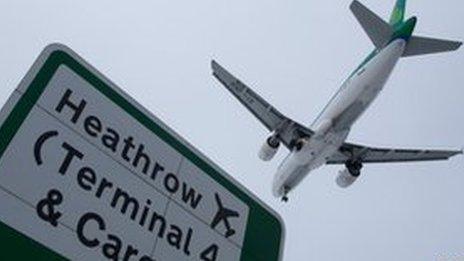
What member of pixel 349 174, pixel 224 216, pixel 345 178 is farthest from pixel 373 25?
pixel 224 216

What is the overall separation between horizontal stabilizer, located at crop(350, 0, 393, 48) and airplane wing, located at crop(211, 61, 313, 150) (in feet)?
21.3

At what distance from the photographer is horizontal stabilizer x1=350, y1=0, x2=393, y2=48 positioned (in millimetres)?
32906

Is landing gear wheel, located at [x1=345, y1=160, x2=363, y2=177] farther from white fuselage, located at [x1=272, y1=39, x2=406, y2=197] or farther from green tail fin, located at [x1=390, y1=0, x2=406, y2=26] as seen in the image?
green tail fin, located at [x1=390, y1=0, x2=406, y2=26]

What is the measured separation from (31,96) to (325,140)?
1201 inches

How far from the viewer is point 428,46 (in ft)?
122

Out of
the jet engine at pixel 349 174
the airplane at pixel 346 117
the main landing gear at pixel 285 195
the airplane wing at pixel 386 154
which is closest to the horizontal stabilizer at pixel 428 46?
the airplane at pixel 346 117

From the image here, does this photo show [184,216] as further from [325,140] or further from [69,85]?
[325,140]

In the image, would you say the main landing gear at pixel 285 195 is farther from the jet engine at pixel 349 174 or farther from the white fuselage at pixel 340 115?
the jet engine at pixel 349 174

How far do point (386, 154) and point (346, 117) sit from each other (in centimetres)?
647

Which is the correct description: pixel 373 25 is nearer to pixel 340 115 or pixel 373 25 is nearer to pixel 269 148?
pixel 340 115

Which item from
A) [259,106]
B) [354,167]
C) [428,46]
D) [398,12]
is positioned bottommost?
[354,167]

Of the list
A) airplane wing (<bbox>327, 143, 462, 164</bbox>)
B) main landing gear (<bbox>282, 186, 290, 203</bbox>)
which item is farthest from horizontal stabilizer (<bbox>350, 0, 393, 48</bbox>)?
main landing gear (<bbox>282, 186, 290, 203</bbox>)

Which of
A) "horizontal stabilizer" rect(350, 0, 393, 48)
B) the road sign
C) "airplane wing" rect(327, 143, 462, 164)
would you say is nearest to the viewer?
the road sign

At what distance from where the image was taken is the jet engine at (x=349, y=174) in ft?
119
